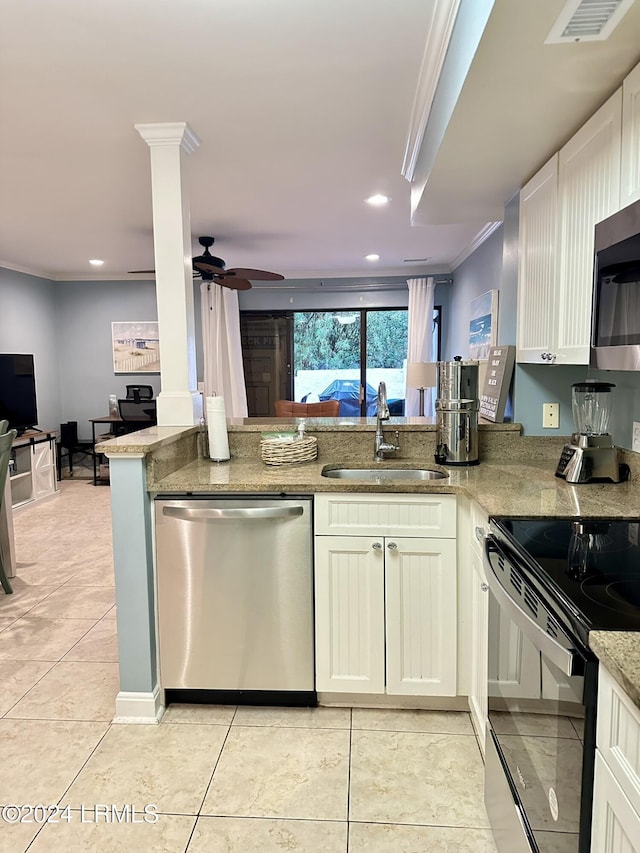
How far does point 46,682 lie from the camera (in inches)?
93.6

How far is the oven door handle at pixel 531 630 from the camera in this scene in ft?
3.14

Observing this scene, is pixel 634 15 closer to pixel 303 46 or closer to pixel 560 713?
pixel 303 46

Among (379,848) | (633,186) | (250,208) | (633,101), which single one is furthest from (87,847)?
(250,208)

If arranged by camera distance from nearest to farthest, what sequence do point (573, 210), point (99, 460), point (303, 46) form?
1. point (573, 210)
2. point (303, 46)
3. point (99, 460)

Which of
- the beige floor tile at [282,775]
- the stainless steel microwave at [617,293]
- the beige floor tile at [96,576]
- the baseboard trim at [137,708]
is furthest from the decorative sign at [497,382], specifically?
the beige floor tile at [96,576]

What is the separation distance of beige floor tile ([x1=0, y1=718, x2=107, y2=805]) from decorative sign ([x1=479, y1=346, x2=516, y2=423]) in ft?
6.92

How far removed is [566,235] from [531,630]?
1405 millimetres

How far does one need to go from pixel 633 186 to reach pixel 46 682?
9.14 feet

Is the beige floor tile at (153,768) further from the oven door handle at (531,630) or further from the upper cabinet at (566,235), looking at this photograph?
the upper cabinet at (566,235)

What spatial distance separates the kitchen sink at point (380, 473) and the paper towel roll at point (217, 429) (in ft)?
1.62

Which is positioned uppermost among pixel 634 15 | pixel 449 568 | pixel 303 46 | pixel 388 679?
pixel 303 46

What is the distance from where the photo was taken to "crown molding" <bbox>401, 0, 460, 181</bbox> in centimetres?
175

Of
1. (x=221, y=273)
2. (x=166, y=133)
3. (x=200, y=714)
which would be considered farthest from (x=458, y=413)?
(x=221, y=273)

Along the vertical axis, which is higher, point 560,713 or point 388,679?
point 560,713
